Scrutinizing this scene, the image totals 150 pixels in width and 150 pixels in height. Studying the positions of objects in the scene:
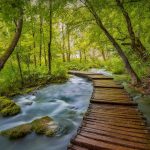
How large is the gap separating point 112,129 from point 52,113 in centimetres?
415

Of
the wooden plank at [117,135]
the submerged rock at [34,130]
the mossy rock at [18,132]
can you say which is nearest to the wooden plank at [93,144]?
the wooden plank at [117,135]

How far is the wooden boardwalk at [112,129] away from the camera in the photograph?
5.04 m

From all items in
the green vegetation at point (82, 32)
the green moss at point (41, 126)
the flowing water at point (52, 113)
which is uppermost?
the green vegetation at point (82, 32)

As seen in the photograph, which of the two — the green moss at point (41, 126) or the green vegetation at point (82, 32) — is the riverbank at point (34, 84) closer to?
the green vegetation at point (82, 32)

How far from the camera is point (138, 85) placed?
1280 centimetres

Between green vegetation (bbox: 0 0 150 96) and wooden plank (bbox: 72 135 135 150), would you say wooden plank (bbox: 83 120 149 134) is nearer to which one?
wooden plank (bbox: 72 135 135 150)

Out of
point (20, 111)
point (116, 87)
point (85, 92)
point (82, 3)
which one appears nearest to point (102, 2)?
point (82, 3)

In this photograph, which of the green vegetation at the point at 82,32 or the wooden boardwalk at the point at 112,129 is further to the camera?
the green vegetation at the point at 82,32

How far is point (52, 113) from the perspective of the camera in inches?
376

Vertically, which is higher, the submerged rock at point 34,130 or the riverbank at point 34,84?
the riverbank at point 34,84

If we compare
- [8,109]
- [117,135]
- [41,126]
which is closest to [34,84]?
[8,109]

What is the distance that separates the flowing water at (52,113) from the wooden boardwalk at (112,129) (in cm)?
87

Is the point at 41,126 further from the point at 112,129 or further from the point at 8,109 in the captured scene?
the point at 8,109

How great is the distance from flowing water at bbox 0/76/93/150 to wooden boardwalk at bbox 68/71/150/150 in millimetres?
874
